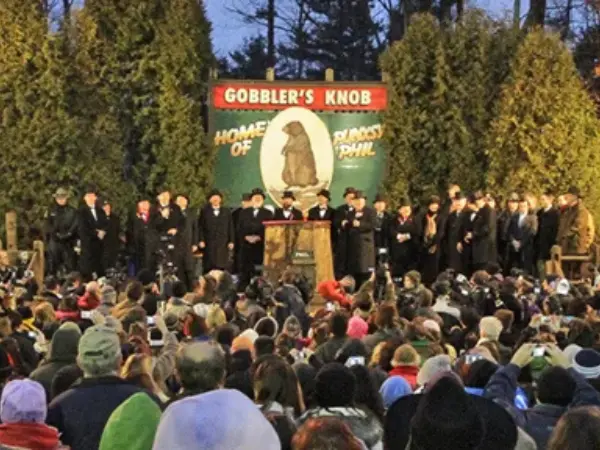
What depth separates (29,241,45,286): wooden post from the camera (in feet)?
62.3

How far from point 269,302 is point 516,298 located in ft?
8.54

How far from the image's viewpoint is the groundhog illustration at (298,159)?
22812 millimetres

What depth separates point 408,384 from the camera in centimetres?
703

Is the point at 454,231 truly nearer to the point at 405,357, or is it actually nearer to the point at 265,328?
the point at 265,328

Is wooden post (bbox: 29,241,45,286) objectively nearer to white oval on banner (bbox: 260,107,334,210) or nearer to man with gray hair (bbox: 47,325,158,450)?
white oval on banner (bbox: 260,107,334,210)

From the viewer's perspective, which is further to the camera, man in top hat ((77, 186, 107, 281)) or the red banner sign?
the red banner sign

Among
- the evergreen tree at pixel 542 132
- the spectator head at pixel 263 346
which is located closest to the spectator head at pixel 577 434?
the spectator head at pixel 263 346

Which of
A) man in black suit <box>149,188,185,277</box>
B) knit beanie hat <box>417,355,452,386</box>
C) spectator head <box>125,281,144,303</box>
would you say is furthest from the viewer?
man in black suit <box>149,188,185,277</box>

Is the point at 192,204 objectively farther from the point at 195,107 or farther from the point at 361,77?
the point at 361,77

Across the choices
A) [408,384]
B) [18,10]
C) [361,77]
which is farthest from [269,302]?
[361,77]

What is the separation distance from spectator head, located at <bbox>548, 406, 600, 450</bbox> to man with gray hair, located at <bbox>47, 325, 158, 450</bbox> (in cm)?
239

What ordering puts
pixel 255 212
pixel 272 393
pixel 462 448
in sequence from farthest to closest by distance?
pixel 255 212 → pixel 272 393 → pixel 462 448

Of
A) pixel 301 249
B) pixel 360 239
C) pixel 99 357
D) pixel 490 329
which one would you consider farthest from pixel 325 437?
pixel 360 239

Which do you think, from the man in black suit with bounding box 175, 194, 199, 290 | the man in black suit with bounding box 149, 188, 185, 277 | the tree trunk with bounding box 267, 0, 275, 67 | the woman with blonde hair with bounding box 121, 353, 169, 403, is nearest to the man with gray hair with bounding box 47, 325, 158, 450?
the woman with blonde hair with bounding box 121, 353, 169, 403
